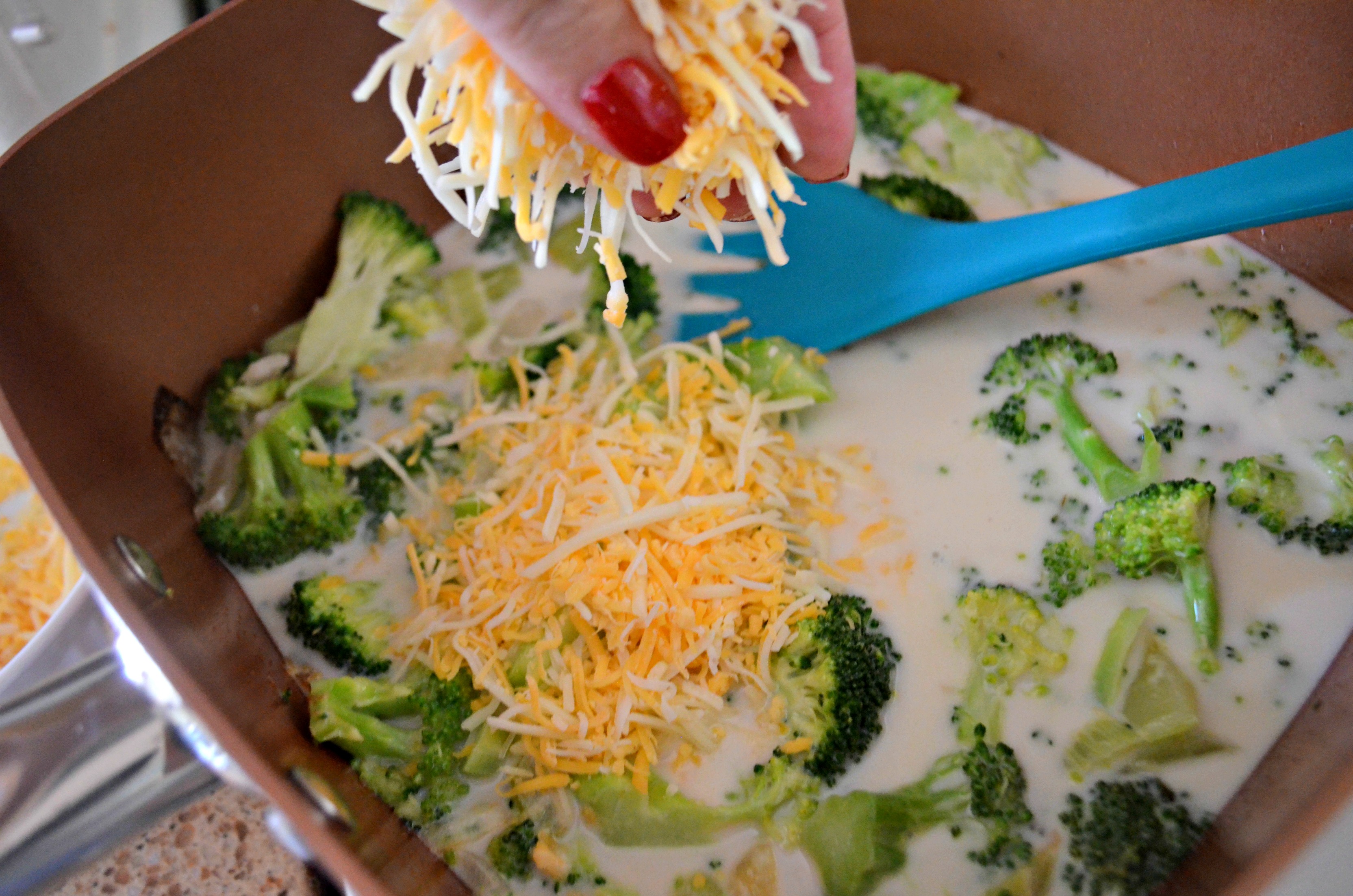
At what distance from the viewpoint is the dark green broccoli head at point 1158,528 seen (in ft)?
3.58

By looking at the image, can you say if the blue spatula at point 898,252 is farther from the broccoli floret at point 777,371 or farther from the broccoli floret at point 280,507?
the broccoli floret at point 280,507

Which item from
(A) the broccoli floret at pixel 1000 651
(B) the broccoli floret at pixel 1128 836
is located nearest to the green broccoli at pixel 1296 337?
(A) the broccoli floret at pixel 1000 651

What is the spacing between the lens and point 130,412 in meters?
1.19

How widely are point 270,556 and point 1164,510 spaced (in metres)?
1.19

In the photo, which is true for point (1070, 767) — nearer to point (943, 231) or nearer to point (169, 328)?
point (943, 231)

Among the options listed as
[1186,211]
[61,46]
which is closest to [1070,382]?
[1186,211]

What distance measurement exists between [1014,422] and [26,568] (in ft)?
4.61

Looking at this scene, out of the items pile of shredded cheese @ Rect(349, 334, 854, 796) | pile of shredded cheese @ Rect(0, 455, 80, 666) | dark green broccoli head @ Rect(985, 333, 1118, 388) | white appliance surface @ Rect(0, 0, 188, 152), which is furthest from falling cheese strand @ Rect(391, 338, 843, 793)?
white appliance surface @ Rect(0, 0, 188, 152)

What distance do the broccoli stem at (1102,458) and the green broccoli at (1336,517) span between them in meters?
0.19

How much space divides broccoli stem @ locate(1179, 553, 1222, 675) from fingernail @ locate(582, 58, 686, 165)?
838mm

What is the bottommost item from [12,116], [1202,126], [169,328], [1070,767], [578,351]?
[1070,767]

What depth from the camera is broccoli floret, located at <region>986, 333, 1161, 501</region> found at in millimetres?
1230

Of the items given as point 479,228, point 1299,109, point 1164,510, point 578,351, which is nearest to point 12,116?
point 578,351

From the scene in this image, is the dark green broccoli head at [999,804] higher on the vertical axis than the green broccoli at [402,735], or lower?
lower
